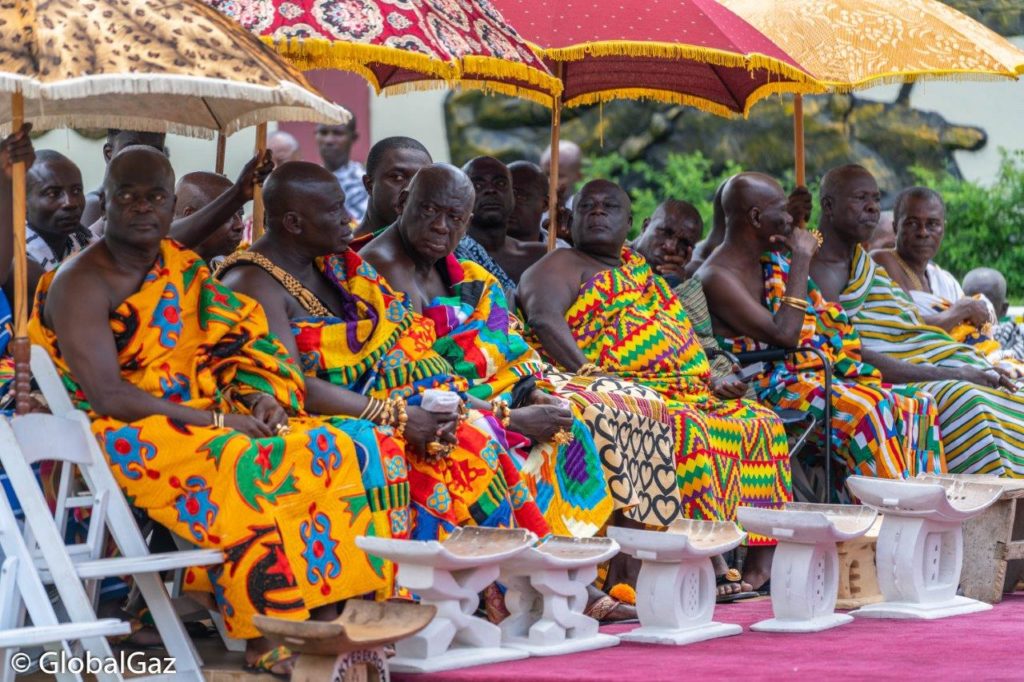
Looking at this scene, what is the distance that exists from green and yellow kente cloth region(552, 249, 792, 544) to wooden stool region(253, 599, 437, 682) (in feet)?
8.43

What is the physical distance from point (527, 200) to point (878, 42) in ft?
6.67

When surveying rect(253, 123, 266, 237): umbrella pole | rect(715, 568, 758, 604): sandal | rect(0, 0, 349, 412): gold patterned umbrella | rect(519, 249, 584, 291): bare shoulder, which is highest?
rect(0, 0, 349, 412): gold patterned umbrella

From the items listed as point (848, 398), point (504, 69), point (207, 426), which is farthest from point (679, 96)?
point (207, 426)

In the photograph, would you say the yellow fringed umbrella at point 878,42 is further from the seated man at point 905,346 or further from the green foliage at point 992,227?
the green foliage at point 992,227

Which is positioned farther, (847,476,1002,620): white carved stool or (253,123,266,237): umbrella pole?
(253,123,266,237): umbrella pole

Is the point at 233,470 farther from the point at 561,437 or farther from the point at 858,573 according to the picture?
the point at 858,573

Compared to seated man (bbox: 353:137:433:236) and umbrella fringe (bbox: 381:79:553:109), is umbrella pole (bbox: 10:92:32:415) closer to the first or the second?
seated man (bbox: 353:137:433:236)

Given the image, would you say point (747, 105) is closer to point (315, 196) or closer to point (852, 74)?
point (852, 74)

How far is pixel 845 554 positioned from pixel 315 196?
2.73 metres

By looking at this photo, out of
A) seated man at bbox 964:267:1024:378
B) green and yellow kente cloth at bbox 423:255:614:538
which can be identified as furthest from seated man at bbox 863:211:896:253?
green and yellow kente cloth at bbox 423:255:614:538

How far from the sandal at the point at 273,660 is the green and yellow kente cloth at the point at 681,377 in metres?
2.64

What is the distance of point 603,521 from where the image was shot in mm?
6863

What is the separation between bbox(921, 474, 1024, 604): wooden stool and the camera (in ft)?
24.0

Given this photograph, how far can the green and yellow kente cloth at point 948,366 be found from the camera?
8805 mm
